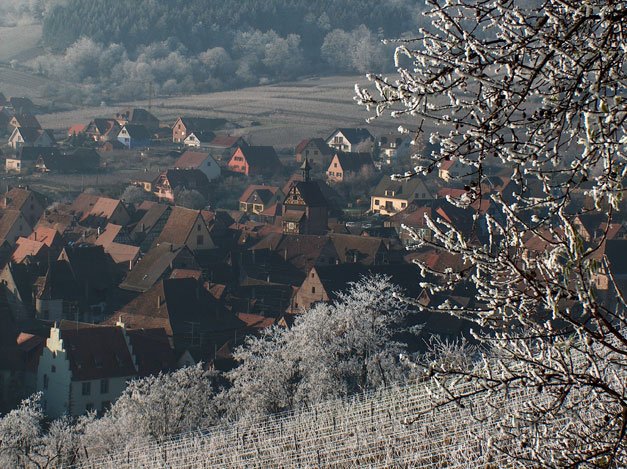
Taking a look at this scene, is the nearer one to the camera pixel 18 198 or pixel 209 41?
Result: pixel 18 198

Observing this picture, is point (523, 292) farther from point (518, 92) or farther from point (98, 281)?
point (98, 281)

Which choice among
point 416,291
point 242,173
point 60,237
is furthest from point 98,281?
point 242,173

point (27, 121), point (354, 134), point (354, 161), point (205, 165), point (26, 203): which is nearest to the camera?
point (26, 203)

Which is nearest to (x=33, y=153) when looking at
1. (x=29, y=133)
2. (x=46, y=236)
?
(x=29, y=133)

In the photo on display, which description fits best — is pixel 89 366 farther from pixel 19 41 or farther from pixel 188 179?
pixel 19 41

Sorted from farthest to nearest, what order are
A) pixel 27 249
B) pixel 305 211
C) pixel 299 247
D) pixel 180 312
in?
pixel 305 211
pixel 27 249
pixel 299 247
pixel 180 312

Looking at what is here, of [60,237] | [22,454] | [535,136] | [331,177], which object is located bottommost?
[331,177]

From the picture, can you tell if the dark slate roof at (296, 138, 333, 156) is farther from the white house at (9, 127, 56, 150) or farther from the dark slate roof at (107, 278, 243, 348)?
the dark slate roof at (107, 278, 243, 348)
